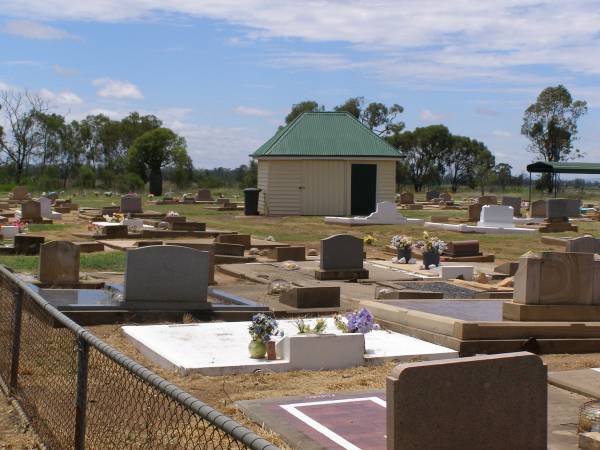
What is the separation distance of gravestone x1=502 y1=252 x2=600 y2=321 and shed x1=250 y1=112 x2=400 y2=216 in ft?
103

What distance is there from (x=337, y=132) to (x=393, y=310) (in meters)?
33.2

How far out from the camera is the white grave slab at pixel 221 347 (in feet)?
30.4

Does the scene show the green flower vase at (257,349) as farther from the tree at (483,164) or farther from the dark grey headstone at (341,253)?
the tree at (483,164)

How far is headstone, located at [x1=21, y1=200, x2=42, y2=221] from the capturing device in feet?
115

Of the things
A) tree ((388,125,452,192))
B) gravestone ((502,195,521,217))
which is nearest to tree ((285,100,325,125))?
tree ((388,125,452,192))

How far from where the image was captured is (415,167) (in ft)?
321

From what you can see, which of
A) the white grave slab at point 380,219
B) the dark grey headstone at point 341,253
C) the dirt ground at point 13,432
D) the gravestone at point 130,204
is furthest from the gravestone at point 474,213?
the dirt ground at point 13,432

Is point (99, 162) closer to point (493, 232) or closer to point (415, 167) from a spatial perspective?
point (415, 167)

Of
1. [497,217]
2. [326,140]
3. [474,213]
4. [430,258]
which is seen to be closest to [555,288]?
[430,258]

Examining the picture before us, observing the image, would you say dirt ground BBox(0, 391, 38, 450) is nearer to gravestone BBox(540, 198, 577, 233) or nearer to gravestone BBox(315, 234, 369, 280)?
gravestone BBox(315, 234, 369, 280)

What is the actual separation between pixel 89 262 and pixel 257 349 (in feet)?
36.1

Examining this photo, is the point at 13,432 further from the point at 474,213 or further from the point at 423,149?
the point at 423,149

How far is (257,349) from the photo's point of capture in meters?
9.59

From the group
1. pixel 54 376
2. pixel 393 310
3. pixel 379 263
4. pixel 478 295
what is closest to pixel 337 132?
pixel 379 263
